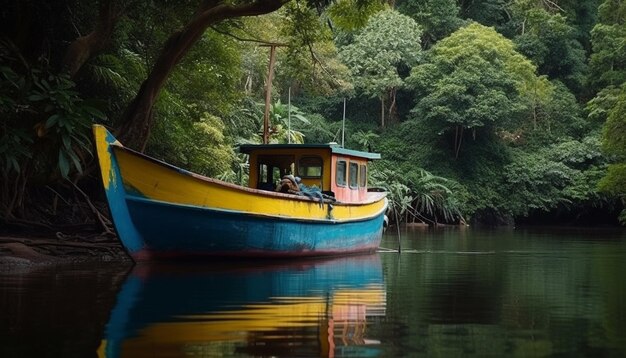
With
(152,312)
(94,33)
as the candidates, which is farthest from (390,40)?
(152,312)

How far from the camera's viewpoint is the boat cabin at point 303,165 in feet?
53.0

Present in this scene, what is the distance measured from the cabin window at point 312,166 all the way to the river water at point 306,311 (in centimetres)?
297

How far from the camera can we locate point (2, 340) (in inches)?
228

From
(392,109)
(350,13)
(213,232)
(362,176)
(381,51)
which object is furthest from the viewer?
(392,109)

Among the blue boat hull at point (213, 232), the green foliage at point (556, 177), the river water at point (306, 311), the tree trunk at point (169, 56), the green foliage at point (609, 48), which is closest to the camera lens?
the river water at point (306, 311)

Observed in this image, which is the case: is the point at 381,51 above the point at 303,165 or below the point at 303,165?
above

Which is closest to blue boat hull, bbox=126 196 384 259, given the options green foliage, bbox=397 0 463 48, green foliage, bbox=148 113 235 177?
green foliage, bbox=148 113 235 177

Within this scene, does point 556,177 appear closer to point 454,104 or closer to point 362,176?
point 454,104

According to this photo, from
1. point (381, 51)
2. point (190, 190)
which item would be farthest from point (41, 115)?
point (381, 51)

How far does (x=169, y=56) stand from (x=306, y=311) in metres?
7.01

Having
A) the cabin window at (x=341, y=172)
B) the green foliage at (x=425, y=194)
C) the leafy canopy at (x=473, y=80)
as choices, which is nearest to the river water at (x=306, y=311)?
the cabin window at (x=341, y=172)

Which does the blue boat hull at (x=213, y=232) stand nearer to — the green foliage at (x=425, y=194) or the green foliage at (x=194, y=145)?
the green foliage at (x=194, y=145)

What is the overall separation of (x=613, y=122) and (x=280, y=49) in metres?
11.3

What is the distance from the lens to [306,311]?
25.2 ft
